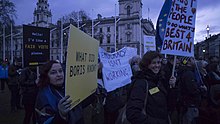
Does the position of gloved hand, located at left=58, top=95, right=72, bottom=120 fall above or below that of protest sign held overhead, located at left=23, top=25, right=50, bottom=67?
below

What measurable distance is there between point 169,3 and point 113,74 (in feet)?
7.12

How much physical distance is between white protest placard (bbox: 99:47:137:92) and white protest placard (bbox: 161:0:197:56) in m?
1.85

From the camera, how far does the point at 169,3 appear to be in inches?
141

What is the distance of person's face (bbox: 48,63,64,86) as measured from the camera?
8.05ft

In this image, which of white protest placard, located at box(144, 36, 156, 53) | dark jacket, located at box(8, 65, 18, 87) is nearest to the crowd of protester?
dark jacket, located at box(8, 65, 18, 87)

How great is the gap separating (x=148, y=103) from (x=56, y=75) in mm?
1103

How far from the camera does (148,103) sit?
2.34 meters

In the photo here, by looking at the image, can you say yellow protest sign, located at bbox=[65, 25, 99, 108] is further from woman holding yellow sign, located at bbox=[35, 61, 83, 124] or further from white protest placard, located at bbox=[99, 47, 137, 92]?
white protest placard, located at bbox=[99, 47, 137, 92]

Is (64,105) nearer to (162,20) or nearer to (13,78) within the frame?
(162,20)

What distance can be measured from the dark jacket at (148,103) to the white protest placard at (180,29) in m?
1.03

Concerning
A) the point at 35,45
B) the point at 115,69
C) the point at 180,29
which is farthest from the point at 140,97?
the point at 35,45

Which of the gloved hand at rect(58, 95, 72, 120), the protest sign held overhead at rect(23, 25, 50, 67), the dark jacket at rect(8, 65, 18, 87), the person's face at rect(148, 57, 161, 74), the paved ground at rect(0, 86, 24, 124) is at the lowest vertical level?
the paved ground at rect(0, 86, 24, 124)

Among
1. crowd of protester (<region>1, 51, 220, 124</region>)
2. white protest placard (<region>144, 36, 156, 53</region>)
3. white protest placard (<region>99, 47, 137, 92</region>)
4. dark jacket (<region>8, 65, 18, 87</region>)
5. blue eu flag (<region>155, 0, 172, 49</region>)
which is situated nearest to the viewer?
crowd of protester (<region>1, 51, 220, 124</region>)

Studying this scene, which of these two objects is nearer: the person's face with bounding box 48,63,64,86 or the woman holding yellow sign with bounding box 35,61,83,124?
the woman holding yellow sign with bounding box 35,61,83,124
